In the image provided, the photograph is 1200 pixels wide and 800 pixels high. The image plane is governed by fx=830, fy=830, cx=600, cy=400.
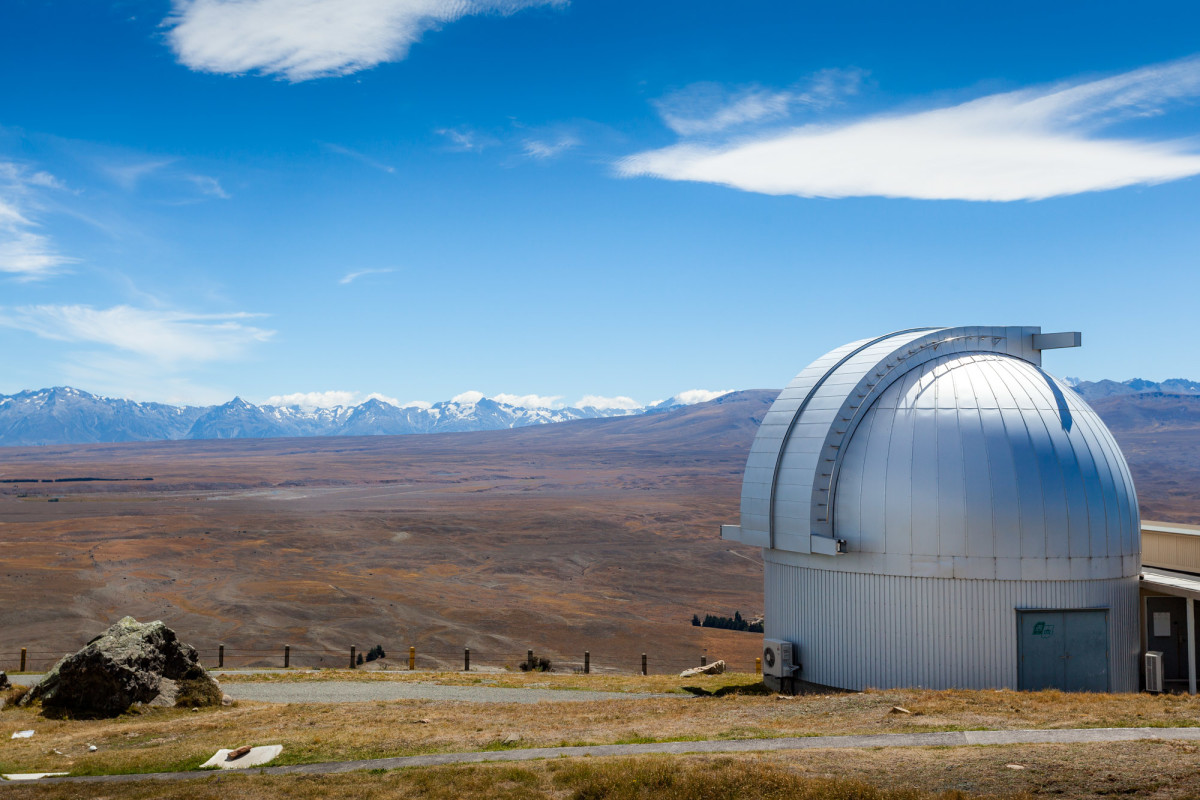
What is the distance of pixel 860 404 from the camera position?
19969 mm

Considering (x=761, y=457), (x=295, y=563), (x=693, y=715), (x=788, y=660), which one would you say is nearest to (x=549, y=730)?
(x=693, y=715)

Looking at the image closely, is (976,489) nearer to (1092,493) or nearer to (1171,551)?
(1092,493)

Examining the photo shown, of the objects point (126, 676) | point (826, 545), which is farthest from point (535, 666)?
point (126, 676)

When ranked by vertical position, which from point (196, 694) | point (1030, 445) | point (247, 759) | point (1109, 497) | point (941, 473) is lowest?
point (196, 694)

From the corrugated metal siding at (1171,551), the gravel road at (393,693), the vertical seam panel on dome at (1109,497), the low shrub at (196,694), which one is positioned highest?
the vertical seam panel on dome at (1109,497)

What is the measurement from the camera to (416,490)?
6565 inches

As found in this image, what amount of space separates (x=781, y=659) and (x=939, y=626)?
379cm

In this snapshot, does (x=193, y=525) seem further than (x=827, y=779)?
Yes

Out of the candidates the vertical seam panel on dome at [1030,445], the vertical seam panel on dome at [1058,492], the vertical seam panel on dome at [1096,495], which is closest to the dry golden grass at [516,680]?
the vertical seam panel on dome at [1030,445]

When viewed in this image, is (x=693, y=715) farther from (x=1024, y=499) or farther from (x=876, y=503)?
(x=1024, y=499)

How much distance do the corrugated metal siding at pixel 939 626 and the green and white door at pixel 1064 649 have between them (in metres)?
0.20

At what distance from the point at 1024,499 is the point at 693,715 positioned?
29.1ft

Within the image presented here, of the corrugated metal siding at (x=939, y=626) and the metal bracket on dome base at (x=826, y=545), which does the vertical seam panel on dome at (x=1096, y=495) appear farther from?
the metal bracket on dome base at (x=826, y=545)

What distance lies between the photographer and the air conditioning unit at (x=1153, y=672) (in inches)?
717
